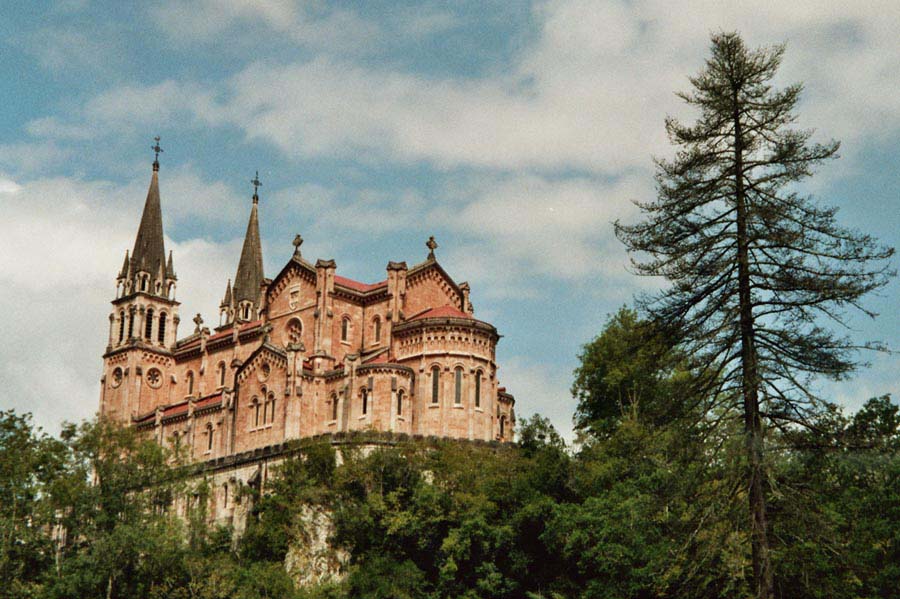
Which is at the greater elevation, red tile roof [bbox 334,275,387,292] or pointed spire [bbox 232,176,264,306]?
pointed spire [bbox 232,176,264,306]

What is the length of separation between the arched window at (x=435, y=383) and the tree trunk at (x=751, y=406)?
36876 millimetres

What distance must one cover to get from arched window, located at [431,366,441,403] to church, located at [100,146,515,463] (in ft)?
0.20

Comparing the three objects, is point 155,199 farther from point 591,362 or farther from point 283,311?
point 591,362

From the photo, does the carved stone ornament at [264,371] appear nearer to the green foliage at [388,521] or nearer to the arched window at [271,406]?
the arched window at [271,406]

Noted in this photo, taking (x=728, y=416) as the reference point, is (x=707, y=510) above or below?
below

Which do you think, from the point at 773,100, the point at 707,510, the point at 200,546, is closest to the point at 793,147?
the point at 773,100

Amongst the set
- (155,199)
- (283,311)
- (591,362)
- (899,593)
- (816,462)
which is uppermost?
(155,199)

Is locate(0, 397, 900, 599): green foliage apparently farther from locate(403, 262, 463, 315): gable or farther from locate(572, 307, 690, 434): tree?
locate(403, 262, 463, 315): gable

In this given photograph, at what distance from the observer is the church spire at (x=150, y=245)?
3438 inches

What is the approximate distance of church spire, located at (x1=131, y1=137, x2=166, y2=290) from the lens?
8731 centimetres

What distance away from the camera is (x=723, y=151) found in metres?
24.9

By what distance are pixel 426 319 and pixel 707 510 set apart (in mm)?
39218

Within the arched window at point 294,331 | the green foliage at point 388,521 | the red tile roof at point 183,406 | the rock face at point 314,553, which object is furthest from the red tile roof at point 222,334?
the rock face at point 314,553

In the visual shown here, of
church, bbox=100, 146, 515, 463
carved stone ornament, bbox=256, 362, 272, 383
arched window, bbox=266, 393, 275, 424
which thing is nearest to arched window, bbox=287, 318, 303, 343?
church, bbox=100, 146, 515, 463
